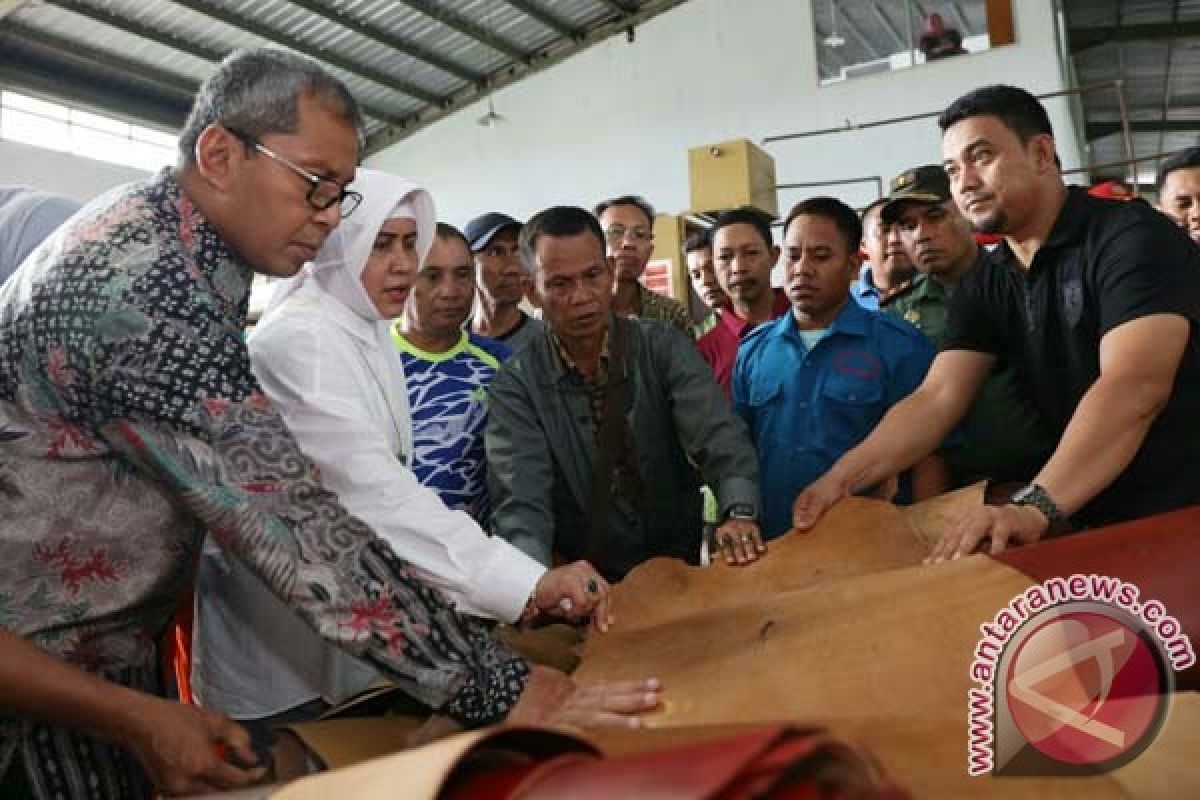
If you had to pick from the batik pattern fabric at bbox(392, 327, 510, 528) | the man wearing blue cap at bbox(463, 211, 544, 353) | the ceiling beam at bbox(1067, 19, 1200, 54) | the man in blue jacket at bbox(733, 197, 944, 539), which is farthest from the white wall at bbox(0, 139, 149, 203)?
the ceiling beam at bbox(1067, 19, 1200, 54)

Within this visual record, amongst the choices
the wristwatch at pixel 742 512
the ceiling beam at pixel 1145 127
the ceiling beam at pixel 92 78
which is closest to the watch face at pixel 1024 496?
the wristwatch at pixel 742 512

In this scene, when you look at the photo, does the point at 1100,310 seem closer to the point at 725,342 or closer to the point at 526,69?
the point at 725,342

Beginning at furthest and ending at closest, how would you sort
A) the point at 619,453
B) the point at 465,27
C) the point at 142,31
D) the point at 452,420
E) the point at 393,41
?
the point at 465,27 < the point at 393,41 < the point at 142,31 < the point at 452,420 < the point at 619,453

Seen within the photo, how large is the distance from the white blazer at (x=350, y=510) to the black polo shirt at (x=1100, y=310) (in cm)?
115

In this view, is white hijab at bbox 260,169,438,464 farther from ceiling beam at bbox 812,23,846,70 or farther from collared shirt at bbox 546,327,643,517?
ceiling beam at bbox 812,23,846,70

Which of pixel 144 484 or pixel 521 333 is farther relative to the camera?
pixel 521 333

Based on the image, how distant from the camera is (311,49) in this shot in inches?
406

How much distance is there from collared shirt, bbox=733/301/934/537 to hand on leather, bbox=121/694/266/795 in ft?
5.36

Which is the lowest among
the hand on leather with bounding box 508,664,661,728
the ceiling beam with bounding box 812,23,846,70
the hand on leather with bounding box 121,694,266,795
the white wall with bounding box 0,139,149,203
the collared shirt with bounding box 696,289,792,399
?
the hand on leather with bounding box 508,664,661,728

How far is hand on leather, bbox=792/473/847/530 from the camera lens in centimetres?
196

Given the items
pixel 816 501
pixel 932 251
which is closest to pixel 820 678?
pixel 816 501

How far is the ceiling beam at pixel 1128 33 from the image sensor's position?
10.7 metres

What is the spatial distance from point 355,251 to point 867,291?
2340 mm

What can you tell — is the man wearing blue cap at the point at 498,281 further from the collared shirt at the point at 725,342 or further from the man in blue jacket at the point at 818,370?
the man in blue jacket at the point at 818,370
